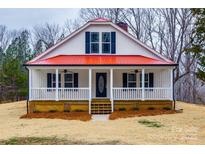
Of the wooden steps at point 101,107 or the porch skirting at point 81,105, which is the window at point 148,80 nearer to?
the porch skirting at point 81,105

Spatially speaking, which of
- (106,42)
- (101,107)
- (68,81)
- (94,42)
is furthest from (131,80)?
(68,81)

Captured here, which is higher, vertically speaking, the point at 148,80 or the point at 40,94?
the point at 148,80

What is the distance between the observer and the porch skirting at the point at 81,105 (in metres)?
25.2

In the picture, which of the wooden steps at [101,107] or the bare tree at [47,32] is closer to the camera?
the wooden steps at [101,107]

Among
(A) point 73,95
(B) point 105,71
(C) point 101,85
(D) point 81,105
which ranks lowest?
(D) point 81,105

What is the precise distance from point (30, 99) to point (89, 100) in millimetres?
3658

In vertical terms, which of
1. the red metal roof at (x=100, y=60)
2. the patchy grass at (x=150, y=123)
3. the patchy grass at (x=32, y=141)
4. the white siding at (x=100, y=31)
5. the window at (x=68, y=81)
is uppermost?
the white siding at (x=100, y=31)

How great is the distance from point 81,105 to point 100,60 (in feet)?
10.9

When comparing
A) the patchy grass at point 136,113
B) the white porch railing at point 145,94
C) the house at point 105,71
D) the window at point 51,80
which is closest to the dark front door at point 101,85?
the house at point 105,71

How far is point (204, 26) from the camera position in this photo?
62.9 feet

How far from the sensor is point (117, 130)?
18.2 metres

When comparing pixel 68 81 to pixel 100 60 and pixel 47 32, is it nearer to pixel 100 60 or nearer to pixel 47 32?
pixel 100 60

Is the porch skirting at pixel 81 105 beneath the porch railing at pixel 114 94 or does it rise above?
beneath

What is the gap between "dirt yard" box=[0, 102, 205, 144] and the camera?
1542 centimetres
